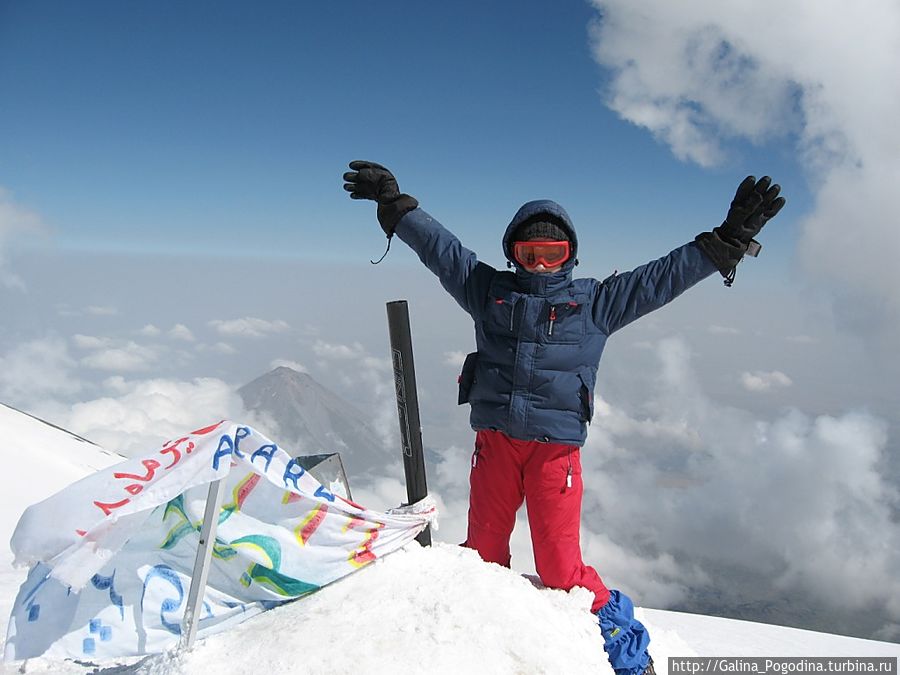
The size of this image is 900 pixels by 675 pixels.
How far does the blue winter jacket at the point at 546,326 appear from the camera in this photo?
3.74 metres

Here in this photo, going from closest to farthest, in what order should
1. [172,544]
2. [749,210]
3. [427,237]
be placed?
[172,544] < [749,210] < [427,237]

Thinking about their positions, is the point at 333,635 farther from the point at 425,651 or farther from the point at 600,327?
the point at 600,327

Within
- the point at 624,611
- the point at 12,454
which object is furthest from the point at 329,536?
the point at 12,454

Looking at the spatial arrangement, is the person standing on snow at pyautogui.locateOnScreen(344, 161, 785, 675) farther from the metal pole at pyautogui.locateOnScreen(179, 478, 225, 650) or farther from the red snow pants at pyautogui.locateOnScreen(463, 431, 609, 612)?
the metal pole at pyautogui.locateOnScreen(179, 478, 225, 650)

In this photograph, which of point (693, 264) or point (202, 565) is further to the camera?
point (693, 264)

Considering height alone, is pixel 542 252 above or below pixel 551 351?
above

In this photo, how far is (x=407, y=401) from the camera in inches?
148

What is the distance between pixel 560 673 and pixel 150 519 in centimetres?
206

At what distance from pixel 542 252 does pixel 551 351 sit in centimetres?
59

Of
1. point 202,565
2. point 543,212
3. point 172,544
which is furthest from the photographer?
point 543,212

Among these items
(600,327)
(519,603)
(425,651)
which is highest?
(600,327)

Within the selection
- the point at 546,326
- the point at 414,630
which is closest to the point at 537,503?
the point at 546,326

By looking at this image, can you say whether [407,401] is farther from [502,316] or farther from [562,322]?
[562,322]

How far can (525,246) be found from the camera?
378 centimetres
